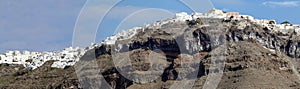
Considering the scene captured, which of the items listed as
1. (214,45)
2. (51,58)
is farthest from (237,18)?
(51,58)

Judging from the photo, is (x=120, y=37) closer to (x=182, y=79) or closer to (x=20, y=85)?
(x=20, y=85)

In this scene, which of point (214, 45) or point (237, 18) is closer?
point (214, 45)

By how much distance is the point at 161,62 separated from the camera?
122 m

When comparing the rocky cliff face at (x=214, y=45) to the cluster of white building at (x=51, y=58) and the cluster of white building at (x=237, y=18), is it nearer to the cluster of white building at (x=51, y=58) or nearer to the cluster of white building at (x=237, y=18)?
the cluster of white building at (x=237, y=18)

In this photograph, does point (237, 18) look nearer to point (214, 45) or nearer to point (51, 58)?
point (214, 45)

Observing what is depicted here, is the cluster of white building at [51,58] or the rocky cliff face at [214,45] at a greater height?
the cluster of white building at [51,58]

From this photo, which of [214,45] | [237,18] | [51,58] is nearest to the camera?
[214,45]

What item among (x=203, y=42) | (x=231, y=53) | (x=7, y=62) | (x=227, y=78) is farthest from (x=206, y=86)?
(x=7, y=62)

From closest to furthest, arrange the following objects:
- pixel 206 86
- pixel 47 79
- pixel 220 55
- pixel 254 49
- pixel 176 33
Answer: pixel 206 86, pixel 220 55, pixel 254 49, pixel 176 33, pixel 47 79

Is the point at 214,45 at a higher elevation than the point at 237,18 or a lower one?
lower

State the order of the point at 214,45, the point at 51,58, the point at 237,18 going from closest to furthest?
the point at 214,45
the point at 237,18
the point at 51,58

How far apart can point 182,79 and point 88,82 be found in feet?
55.9

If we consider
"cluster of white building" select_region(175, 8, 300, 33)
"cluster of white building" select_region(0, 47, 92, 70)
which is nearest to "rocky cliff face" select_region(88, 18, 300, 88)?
"cluster of white building" select_region(175, 8, 300, 33)

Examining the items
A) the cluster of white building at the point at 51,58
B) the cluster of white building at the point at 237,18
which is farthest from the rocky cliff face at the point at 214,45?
the cluster of white building at the point at 51,58
